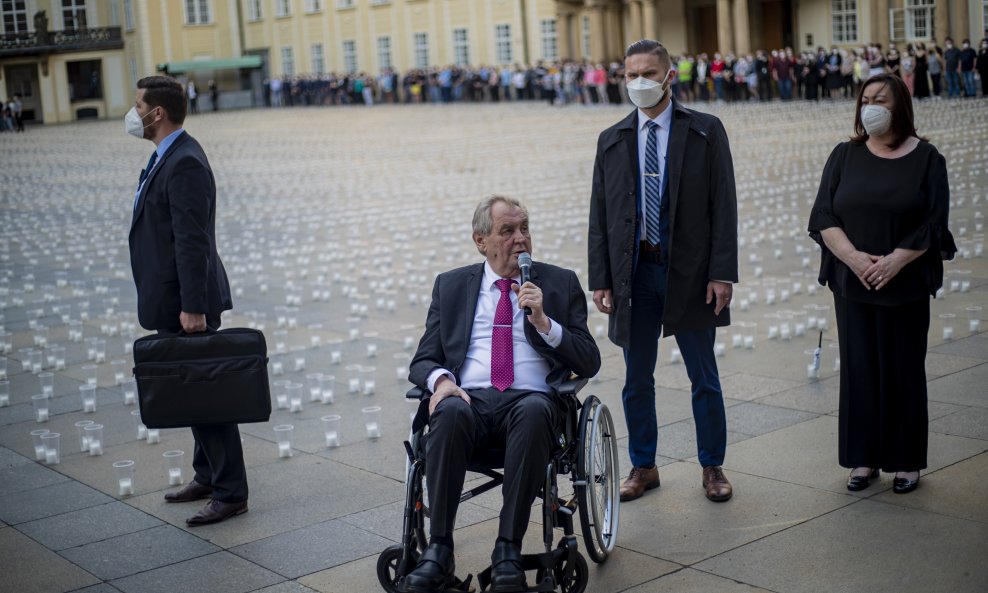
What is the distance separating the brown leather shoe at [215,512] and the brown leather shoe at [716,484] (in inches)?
87.7

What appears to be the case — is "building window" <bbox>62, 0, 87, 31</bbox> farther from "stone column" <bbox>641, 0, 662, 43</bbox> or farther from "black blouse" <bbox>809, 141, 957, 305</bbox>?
"black blouse" <bbox>809, 141, 957, 305</bbox>

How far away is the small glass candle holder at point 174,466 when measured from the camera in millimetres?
6703

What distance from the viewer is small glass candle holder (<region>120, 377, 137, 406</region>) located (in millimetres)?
8734

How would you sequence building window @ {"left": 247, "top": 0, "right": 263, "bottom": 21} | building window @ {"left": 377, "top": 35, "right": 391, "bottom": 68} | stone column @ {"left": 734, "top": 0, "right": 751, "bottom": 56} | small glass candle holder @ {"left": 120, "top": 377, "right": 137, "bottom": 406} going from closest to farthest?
small glass candle holder @ {"left": 120, "top": 377, "right": 137, "bottom": 406}, stone column @ {"left": 734, "top": 0, "right": 751, "bottom": 56}, building window @ {"left": 377, "top": 35, "right": 391, "bottom": 68}, building window @ {"left": 247, "top": 0, "right": 263, "bottom": 21}

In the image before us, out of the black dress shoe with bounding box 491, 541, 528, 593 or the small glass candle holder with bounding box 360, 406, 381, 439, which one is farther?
the small glass candle holder with bounding box 360, 406, 381, 439

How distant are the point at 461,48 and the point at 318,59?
13.7 m

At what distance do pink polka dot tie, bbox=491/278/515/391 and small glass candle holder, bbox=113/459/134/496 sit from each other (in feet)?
7.97

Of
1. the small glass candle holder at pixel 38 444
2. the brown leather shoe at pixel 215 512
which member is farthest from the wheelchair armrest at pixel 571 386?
the small glass candle holder at pixel 38 444

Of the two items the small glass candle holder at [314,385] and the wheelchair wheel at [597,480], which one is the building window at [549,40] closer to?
the small glass candle holder at [314,385]

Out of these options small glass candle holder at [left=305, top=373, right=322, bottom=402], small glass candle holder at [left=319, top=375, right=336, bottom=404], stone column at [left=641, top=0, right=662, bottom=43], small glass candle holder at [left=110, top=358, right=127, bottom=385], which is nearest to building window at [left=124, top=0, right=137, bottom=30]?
stone column at [left=641, top=0, right=662, bottom=43]

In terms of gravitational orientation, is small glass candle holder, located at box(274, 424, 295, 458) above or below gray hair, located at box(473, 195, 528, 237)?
below

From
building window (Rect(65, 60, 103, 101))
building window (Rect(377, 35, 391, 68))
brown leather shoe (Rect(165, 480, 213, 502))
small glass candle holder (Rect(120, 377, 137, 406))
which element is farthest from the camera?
building window (Rect(65, 60, 103, 101))

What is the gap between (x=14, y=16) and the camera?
7581 centimetres

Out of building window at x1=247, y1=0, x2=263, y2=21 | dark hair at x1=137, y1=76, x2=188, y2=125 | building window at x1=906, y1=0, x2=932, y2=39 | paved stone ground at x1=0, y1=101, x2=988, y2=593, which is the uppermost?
building window at x1=247, y1=0, x2=263, y2=21
